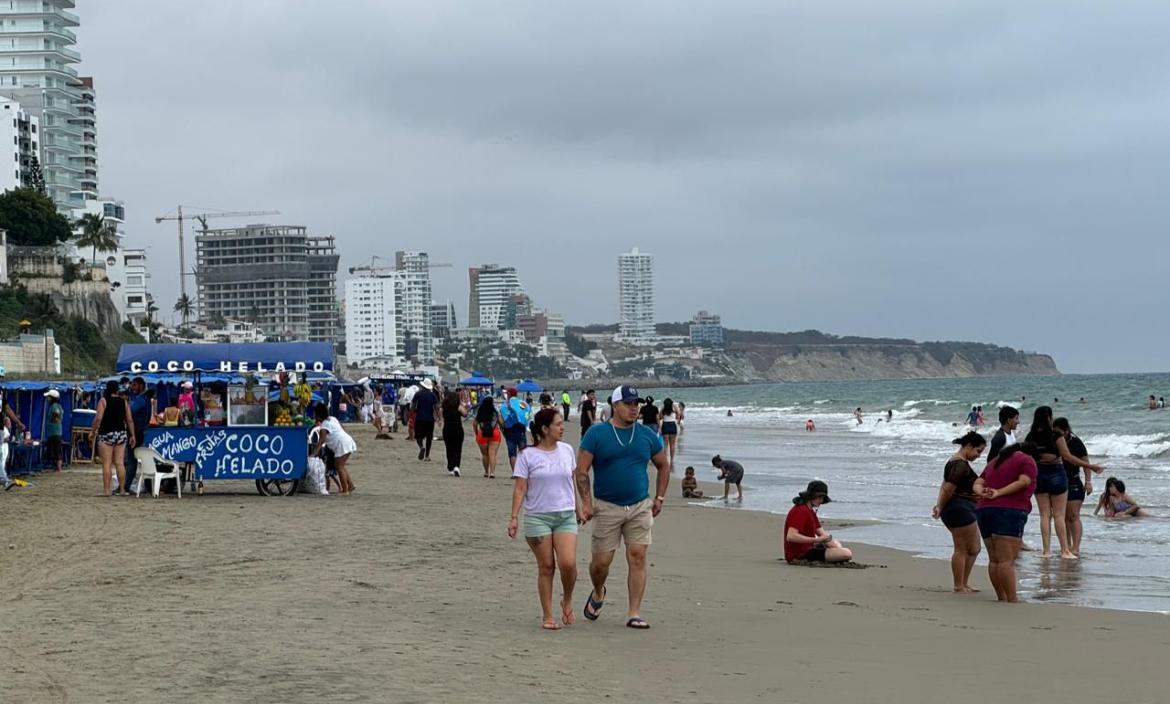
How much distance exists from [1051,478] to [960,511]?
8.66 ft

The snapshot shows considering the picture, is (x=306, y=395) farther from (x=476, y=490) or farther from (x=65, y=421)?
(x=476, y=490)

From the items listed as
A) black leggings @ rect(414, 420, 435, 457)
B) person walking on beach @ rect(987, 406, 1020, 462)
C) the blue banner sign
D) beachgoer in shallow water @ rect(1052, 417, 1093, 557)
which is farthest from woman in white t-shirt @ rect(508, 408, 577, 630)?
black leggings @ rect(414, 420, 435, 457)

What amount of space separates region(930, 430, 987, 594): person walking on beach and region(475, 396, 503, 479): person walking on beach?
41.1 feet

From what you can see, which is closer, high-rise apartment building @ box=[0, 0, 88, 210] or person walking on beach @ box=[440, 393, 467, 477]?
person walking on beach @ box=[440, 393, 467, 477]

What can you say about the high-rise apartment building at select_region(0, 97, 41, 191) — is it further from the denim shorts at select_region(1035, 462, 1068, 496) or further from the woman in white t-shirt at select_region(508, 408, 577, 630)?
the woman in white t-shirt at select_region(508, 408, 577, 630)

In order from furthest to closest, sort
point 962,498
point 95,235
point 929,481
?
1. point 95,235
2. point 929,481
3. point 962,498

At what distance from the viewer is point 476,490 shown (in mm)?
20922

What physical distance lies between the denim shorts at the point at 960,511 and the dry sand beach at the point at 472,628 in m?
0.58

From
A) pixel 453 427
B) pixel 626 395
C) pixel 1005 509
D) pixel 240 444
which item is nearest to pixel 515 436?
pixel 453 427

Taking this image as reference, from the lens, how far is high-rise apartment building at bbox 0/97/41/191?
106750mm

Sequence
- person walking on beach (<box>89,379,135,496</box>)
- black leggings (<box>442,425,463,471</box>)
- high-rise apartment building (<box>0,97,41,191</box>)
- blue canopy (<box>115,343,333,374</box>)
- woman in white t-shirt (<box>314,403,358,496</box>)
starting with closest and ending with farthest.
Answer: person walking on beach (<box>89,379,135,496</box>) < woman in white t-shirt (<box>314,403,358,496</box>) < blue canopy (<box>115,343,333,374</box>) < black leggings (<box>442,425,463,471</box>) < high-rise apartment building (<box>0,97,41,191</box>)

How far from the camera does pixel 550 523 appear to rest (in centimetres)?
874

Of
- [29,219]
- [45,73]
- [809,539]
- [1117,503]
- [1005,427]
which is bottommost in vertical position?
[1117,503]

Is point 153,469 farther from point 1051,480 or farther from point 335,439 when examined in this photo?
point 1051,480
